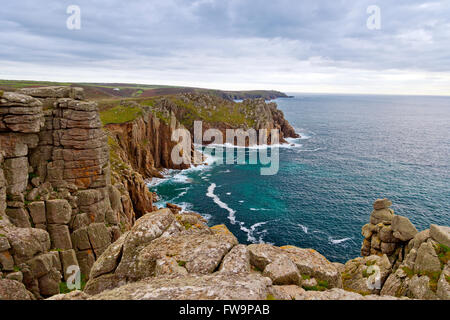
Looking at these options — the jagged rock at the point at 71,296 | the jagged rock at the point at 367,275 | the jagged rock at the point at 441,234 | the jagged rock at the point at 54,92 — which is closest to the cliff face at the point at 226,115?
the jagged rock at the point at 54,92

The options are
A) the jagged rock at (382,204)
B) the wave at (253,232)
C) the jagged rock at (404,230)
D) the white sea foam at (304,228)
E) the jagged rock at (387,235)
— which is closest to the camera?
the jagged rock at (404,230)

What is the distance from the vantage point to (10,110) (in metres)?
29.7

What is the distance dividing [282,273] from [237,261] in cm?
245

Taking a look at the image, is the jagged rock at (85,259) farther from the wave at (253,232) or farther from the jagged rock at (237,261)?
the wave at (253,232)

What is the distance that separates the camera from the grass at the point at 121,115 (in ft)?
326

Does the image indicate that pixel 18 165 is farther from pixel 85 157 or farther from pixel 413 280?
pixel 413 280

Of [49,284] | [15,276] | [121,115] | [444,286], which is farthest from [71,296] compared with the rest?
[121,115]

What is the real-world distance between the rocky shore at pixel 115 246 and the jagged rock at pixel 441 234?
110 millimetres

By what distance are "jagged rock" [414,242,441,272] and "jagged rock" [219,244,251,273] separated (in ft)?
68.0

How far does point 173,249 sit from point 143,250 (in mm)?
1665

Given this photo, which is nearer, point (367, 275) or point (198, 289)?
point (198, 289)

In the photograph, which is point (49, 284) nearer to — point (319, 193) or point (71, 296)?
point (71, 296)

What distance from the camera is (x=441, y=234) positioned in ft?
83.7

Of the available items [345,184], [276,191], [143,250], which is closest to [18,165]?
[143,250]
